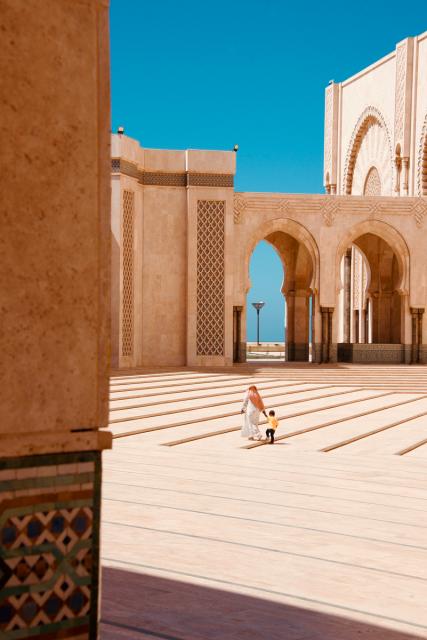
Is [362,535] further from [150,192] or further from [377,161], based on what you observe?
[377,161]

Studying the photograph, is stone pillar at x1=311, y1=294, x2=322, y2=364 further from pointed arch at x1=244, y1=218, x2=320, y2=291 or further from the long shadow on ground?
the long shadow on ground

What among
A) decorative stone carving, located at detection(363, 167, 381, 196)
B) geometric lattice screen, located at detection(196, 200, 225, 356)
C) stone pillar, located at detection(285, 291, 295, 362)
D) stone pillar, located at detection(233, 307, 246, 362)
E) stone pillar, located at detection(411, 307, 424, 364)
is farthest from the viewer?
decorative stone carving, located at detection(363, 167, 381, 196)

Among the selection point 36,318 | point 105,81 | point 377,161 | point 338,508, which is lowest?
point 338,508

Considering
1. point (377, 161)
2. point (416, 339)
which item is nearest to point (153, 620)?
point (416, 339)

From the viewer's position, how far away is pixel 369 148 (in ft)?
64.1

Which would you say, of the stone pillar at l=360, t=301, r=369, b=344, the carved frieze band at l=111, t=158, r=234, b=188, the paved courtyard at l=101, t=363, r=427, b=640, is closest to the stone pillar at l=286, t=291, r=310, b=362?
the stone pillar at l=360, t=301, r=369, b=344

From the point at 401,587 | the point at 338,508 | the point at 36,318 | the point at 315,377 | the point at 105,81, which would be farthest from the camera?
the point at 315,377

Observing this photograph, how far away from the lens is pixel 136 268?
1373 cm

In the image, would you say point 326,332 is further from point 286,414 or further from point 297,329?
point 286,414

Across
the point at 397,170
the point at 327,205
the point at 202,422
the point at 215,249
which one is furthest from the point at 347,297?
the point at 202,422

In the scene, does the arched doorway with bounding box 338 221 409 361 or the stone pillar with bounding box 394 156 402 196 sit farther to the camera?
the stone pillar with bounding box 394 156 402 196

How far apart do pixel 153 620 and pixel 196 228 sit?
1192 centimetres

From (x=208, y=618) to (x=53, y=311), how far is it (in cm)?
105

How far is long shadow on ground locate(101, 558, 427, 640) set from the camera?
2.17m
